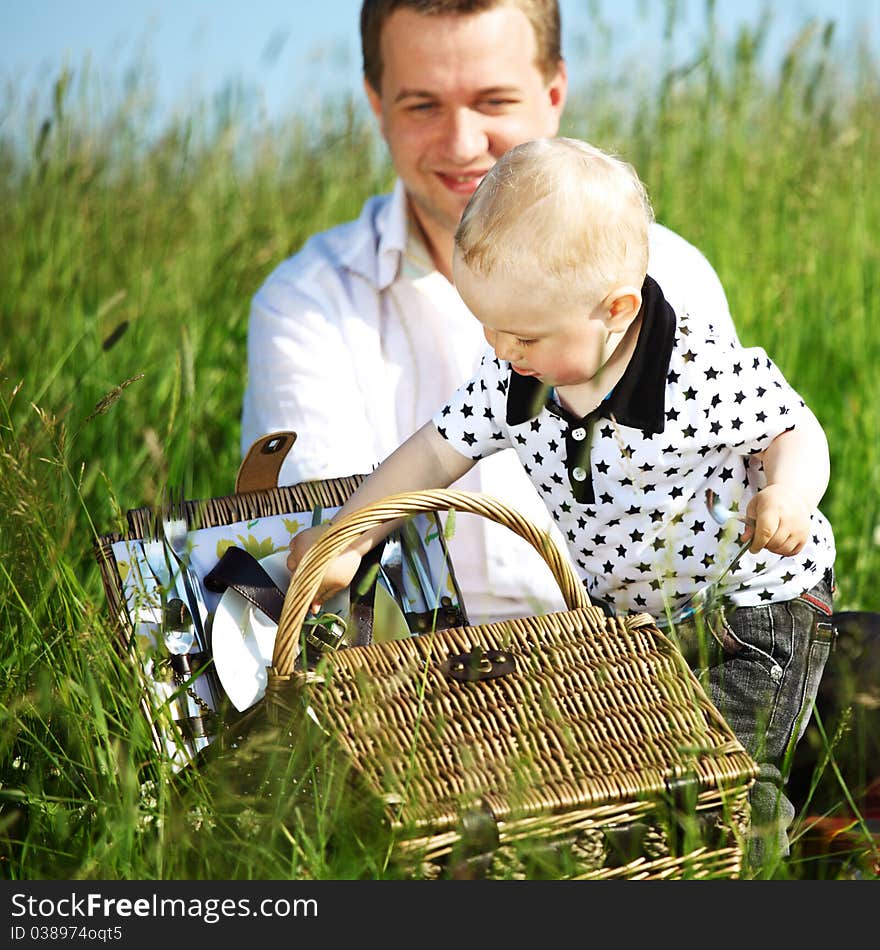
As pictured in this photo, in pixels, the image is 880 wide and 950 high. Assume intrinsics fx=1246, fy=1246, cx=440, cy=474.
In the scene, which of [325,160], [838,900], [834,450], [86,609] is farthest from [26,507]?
[325,160]

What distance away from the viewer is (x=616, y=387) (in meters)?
1.76

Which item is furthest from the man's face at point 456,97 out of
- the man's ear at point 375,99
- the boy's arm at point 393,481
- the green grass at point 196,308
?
the boy's arm at point 393,481

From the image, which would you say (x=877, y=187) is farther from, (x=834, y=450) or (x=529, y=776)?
(x=529, y=776)

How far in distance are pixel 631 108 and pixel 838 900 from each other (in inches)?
113

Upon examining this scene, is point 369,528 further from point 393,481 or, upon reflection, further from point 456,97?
point 456,97

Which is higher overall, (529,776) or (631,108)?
(631,108)

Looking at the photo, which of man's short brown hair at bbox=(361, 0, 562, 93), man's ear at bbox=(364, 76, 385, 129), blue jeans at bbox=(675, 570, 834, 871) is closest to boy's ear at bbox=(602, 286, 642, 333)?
blue jeans at bbox=(675, 570, 834, 871)

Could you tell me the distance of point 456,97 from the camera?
2.45 meters

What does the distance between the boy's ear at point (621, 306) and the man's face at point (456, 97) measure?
867mm

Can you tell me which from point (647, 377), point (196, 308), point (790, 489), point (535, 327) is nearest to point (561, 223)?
point (535, 327)

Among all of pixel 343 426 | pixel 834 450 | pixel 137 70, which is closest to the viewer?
pixel 343 426

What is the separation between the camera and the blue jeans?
1835 mm

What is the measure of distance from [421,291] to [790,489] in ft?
3.67

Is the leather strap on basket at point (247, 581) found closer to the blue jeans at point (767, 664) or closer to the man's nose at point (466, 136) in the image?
the blue jeans at point (767, 664)
